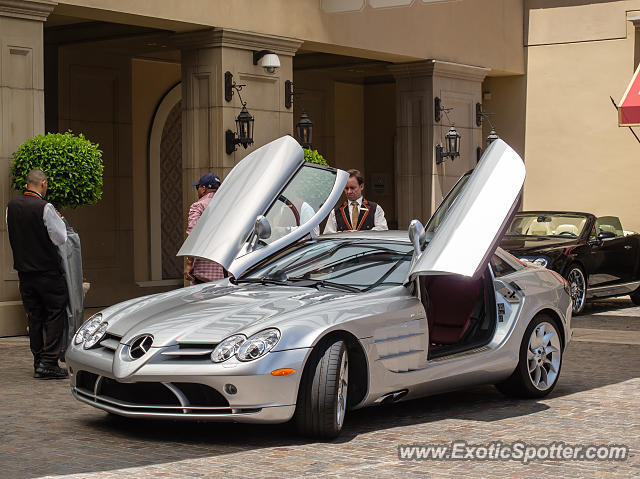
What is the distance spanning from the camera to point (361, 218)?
11.7 meters

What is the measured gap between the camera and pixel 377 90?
2436 cm

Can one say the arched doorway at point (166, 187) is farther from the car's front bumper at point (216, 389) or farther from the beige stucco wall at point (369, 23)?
the car's front bumper at point (216, 389)

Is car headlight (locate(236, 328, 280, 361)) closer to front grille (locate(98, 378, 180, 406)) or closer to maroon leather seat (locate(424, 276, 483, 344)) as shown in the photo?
front grille (locate(98, 378, 180, 406))

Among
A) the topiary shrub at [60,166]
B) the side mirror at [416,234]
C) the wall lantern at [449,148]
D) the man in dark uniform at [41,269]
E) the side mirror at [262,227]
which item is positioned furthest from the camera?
the wall lantern at [449,148]

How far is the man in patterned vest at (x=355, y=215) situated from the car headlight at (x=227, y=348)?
5164mm

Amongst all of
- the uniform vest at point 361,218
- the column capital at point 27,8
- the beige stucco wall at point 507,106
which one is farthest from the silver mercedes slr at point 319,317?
the beige stucco wall at point 507,106

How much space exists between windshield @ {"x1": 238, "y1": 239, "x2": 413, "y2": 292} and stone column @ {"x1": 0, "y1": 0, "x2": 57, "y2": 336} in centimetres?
555

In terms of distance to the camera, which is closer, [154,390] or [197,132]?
[154,390]

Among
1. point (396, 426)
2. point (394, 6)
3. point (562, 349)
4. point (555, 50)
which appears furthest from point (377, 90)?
point (396, 426)

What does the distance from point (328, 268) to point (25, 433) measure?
7.68 ft

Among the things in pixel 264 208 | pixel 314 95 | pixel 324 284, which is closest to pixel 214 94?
pixel 314 95

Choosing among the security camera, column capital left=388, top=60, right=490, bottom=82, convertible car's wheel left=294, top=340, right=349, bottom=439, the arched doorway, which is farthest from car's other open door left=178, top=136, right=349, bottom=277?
column capital left=388, top=60, right=490, bottom=82

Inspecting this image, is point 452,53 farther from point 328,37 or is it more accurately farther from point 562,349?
point 562,349

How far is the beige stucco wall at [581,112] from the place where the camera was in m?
21.7
